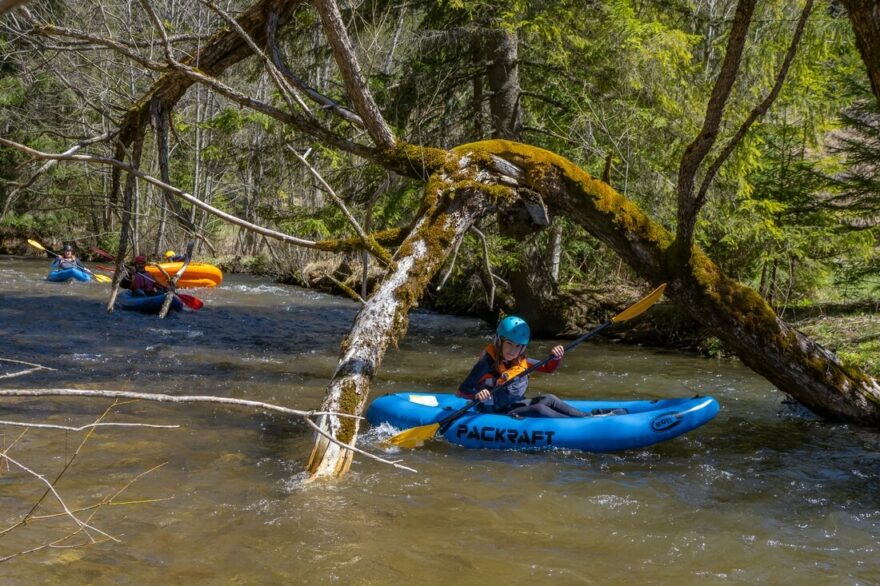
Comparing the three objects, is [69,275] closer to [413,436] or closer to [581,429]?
[413,436]

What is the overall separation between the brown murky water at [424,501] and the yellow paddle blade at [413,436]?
11 cm

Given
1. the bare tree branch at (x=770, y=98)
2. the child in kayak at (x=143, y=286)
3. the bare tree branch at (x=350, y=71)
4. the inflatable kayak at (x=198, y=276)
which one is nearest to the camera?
the bare tree branch at (x=770, y=98)

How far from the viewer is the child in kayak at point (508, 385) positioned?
657 cm

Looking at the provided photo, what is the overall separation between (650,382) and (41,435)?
6.34 meters

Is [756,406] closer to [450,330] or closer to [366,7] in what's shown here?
[450,330]

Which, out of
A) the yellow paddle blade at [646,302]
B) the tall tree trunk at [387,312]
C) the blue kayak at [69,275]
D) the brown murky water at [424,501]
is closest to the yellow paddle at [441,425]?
the yellow paddle blade at [646,302]

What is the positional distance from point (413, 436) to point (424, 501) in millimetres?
992

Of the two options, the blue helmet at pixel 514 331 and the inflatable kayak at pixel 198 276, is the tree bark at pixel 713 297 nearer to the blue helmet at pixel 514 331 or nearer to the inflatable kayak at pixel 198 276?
the blue helmet at pixel 514 331

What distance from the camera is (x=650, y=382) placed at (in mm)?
9102

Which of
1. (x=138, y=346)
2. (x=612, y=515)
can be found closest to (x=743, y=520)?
(x=612, y=515)

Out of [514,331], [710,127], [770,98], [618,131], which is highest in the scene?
[618,131]

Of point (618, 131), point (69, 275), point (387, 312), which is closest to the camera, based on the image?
point (387, 312)

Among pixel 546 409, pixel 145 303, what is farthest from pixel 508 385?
pixel 145 303

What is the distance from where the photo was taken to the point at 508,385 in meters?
6.59
